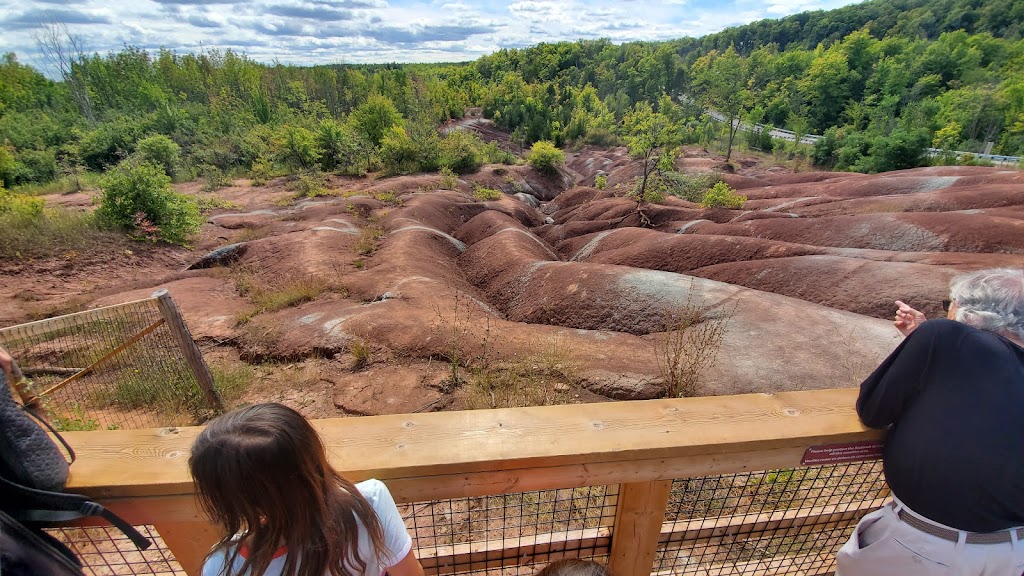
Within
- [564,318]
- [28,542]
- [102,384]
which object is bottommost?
[564,318]

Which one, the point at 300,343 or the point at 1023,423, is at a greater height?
the point at 1023,423

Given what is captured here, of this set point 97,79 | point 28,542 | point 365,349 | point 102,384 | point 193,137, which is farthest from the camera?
point 97,79

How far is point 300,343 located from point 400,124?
33.1m

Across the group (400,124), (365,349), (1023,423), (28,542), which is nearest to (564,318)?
(365,349)

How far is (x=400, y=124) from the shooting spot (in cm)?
3694

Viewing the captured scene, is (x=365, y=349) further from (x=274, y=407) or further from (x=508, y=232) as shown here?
(x=508, y=232)

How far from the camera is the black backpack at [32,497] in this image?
3.81 ft

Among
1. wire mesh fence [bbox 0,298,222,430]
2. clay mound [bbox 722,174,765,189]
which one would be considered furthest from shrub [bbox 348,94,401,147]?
wire mesh fence [bbox 0,298,222,430]

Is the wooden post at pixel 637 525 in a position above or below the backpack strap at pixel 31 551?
below

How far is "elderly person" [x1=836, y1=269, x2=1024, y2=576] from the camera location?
4.95ft

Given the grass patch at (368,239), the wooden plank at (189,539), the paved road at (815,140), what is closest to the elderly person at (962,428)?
the wooden plank at (189,539)

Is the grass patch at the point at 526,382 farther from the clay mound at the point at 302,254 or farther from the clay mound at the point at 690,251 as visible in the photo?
the clay mound at the point at 690,251

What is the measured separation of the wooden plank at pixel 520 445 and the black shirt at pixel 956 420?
0.15m

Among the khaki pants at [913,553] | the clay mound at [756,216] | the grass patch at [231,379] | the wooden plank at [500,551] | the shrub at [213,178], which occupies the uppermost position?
the khaki pants at [913,553]
